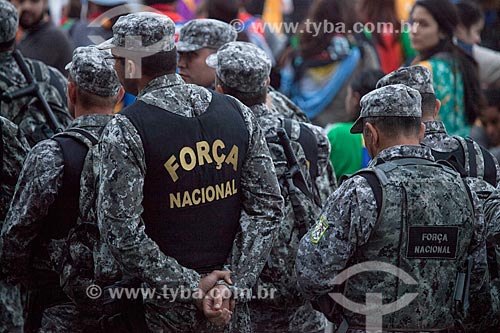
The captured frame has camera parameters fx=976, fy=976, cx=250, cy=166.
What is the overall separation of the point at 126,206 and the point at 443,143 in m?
1.70

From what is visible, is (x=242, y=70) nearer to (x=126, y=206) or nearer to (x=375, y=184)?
(x=375, y=184)

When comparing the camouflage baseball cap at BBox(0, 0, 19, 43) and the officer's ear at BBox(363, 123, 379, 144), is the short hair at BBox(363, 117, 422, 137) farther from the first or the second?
the camouflage baseball cap at BBox(0, 0, 19, 43)

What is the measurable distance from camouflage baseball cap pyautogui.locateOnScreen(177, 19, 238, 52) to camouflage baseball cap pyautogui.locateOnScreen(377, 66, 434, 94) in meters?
1.25

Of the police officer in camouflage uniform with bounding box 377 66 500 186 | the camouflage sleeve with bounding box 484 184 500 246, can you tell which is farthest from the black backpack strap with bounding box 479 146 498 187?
the camouflage sleeve with bounding box 484 184 500 246

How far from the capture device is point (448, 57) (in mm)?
6570

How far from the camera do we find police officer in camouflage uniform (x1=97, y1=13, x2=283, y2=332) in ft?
11.8

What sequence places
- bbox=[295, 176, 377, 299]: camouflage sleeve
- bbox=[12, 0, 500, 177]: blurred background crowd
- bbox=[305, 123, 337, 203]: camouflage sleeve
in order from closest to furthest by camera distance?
bbox=[295, 176, 377, 299]: camouflage sleeve → bbox=[305, 123, 337, 203]: camouflage sleeve → bbox=[12, 0, 500, 177]: blurred background crowd

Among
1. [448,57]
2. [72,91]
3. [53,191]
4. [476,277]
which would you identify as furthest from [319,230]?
[448,57]

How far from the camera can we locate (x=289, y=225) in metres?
4.59

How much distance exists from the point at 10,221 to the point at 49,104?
1.51m

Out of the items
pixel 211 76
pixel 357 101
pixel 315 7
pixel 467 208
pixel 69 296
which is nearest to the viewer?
pixel 467 208

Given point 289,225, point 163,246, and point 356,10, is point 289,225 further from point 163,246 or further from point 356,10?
point 356,10

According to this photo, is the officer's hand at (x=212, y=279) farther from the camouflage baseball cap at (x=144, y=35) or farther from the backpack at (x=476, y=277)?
the camouflage baseball cap at (x=144, y=35)

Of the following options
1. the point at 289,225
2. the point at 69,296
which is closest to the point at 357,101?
the point at 289,225
